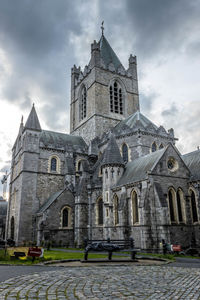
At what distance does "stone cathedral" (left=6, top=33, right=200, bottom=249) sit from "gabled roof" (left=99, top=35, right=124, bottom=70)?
36cm

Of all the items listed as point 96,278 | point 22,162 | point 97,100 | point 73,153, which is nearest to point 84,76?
point 97,100

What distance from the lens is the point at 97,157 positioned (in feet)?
130

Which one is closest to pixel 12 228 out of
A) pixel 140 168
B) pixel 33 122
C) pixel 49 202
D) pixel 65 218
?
pixel 49 202

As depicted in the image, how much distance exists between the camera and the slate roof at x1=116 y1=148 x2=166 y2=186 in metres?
24.8

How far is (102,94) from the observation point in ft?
149

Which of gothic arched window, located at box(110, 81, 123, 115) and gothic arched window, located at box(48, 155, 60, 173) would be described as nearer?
gothic arched window, located at box(48, 155, 60, 173)

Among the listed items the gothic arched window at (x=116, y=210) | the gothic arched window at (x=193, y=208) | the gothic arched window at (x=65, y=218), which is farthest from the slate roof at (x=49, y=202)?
the gothic arched window at (x=193, y=208)

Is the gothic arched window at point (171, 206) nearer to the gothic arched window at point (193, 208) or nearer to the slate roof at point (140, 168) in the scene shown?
the gothic arched window at point (193, 208)

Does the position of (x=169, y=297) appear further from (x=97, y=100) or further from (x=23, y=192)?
(x=97, y=100)

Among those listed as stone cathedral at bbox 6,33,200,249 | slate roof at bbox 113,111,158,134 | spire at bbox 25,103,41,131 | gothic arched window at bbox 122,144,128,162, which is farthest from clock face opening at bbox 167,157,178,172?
spire at bbox 25,103,41,131

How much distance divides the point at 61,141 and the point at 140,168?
18.2 m

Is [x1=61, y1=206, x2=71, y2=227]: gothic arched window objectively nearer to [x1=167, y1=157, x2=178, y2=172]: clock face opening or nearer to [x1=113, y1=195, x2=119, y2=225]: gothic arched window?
[x1=113, y1=195, x2=119, y2=225]: gothic arched window

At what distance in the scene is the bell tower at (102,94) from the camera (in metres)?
44.4

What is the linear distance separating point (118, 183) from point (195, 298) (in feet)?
72.0
